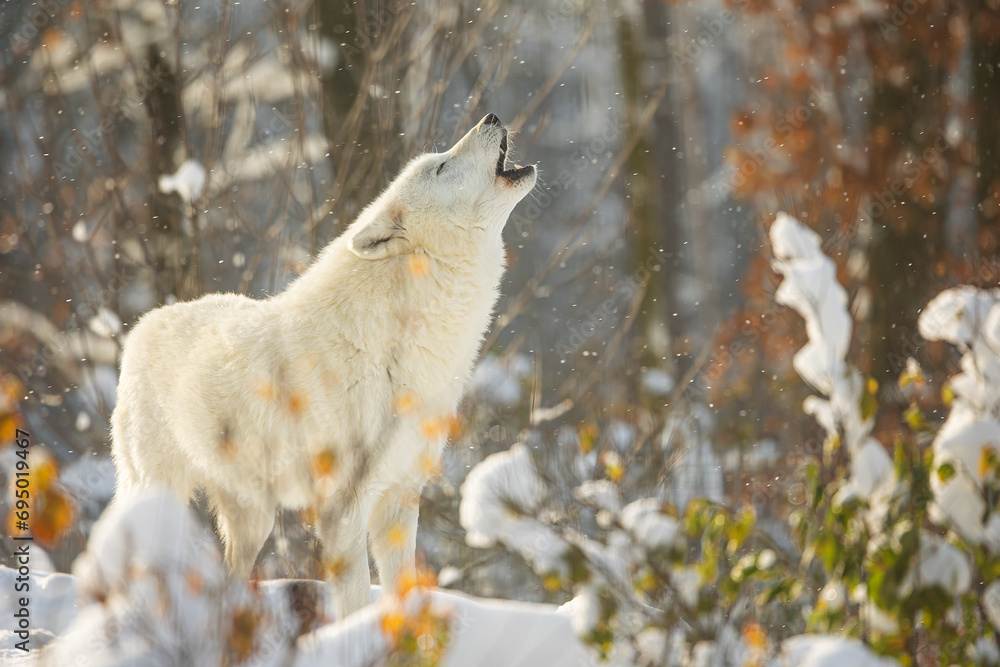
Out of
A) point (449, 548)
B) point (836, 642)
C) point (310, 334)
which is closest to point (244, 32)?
point (310, 334)

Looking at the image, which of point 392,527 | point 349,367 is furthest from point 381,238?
point 392,527

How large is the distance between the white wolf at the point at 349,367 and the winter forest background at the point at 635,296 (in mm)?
539

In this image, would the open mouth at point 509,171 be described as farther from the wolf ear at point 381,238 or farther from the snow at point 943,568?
the snow at point 943,568

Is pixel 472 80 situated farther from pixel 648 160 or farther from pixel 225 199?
pixel 648 160

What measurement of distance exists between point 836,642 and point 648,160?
9.71 metres

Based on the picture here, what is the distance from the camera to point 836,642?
1837 millimetres

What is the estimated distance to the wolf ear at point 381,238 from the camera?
3193 mm

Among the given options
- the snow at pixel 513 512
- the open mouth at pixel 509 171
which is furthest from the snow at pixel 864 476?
the open mouth at pixel 509 171

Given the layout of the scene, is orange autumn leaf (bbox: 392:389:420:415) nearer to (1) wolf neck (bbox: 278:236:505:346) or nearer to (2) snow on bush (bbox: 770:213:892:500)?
(1) wolf neck (bbox: 278:236:505:346)

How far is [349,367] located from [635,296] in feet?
14.5

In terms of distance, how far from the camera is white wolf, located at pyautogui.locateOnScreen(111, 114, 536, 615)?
301 cm

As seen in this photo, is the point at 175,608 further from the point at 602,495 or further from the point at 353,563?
the point at 353,563

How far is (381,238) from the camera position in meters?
3.26

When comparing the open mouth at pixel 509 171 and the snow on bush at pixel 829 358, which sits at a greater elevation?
the open mouth at pixel 509 171
